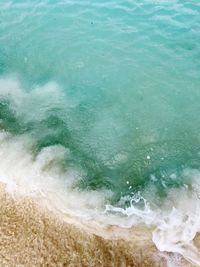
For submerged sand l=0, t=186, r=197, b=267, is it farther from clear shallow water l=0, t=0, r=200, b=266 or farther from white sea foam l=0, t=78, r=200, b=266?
clear shallow water l=0, t=0, r=200, b=266

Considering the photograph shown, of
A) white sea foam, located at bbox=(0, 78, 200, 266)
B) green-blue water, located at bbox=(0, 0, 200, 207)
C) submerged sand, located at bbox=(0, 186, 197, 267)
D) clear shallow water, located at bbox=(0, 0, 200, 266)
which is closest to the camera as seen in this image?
submerged sand, located at bbox=(0, 186, 197, 267)

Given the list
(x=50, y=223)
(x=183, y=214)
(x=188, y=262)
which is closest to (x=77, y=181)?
(x=50, y=223)

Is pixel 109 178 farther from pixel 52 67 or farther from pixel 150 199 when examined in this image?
pixel 52 67

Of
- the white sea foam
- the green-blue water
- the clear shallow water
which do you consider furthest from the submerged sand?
the green-blue water

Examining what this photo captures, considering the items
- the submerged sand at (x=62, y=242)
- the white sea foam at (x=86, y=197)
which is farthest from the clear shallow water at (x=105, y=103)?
the submerged sand at (x=62, y=242)

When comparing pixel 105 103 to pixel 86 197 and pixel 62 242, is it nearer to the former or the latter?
pixel 86 197

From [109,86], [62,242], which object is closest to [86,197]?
[62,242]
